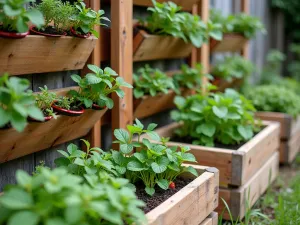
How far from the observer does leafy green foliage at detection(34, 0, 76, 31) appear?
193 cm

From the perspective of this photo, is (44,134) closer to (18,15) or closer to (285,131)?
(18,15)

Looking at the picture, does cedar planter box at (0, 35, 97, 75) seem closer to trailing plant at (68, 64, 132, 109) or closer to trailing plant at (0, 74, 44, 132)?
trailing plant at (68, 64, 132, 109)

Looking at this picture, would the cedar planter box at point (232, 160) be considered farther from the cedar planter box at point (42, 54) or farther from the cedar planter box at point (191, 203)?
the cedar planter box at point (42, 54)

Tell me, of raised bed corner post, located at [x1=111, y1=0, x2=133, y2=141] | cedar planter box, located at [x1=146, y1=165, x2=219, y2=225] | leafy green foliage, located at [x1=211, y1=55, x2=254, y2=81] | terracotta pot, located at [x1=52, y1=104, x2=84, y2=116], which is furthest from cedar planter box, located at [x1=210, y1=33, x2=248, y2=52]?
terracotta pot, located at [x1=52, y1=104, x2=84, y2=116]

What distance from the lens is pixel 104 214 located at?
136 centimetres

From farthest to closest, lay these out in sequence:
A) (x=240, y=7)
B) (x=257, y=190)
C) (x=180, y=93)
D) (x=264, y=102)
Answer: (x=240, y=7)
(x=264, y=102)
(x=180, y=93)
(x=257, y=190)

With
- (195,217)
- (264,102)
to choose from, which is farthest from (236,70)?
(195,217)

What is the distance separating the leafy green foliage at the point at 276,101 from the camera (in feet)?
13.2

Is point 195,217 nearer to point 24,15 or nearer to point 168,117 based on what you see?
point 24,15

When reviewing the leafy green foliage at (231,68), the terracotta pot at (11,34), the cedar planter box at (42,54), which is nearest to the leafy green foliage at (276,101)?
the leafy green foliage at (231,68)

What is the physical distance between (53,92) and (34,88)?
0.28 feet

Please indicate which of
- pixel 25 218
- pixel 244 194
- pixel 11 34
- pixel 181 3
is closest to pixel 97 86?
pixel 11 34

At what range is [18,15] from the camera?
1.59m

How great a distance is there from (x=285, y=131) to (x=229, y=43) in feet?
2.87
